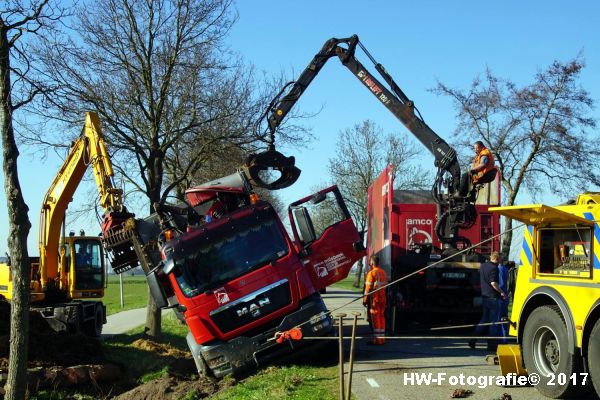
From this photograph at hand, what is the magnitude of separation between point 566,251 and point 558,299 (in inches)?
23.0

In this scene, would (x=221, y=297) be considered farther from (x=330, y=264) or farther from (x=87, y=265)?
(x=87, y=265)

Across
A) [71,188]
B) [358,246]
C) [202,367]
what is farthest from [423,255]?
[71,188]

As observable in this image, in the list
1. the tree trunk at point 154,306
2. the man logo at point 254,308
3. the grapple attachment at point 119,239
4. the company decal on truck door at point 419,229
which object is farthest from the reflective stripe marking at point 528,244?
the tree trunk at point 154,306

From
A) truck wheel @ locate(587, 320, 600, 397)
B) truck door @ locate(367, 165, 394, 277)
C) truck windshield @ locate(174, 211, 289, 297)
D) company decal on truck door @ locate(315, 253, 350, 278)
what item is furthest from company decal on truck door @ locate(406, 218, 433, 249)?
truck wheel @ locate(587, 320, 600, 397)

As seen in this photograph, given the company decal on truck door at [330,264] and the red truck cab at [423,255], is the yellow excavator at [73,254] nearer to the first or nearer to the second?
the company decal on truck door at [330,264]

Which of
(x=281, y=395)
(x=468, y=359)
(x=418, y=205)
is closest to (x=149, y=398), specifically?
(x=281, y=395)

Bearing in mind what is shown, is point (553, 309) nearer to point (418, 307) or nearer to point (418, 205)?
point (418, 307)

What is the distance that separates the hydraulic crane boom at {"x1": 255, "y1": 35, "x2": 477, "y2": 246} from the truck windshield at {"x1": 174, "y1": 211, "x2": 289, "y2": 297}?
4.98m

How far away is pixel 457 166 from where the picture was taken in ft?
52.2

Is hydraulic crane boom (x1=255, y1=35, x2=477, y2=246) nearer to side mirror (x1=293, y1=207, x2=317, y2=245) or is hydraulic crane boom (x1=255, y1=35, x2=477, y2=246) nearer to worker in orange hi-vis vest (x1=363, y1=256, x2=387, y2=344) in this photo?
worker in orange hi-vis vest (x1=363, y1=256, x2=387, y2=344)

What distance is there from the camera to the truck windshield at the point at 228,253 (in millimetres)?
11664

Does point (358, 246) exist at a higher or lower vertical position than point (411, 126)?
lower

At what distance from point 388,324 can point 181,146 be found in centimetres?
744

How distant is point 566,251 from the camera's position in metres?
8.29
